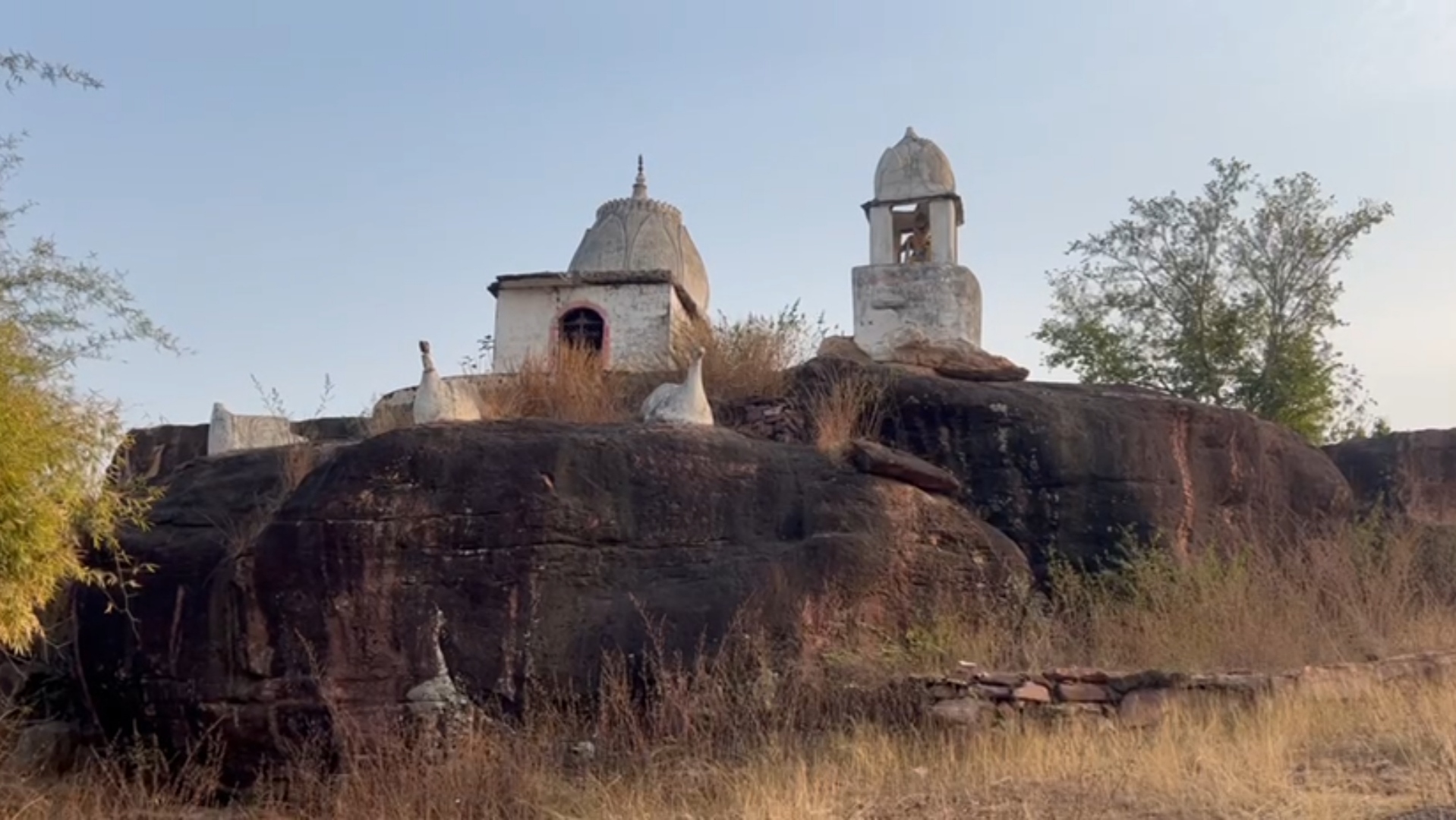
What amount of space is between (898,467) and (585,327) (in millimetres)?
7600

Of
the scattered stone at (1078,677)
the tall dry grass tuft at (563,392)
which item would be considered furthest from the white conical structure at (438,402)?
the scattered stone at (1078,677)

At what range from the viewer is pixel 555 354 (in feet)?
45.4

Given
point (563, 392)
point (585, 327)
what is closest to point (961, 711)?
point (563, 392)

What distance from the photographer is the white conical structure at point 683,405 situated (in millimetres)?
11102

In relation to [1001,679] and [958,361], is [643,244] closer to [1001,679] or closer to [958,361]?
[958,361]

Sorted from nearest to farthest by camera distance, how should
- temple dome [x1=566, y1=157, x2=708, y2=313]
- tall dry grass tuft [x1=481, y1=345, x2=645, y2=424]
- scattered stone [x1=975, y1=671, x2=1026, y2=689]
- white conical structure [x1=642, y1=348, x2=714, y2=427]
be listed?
scattered stone [x1=975, y1=671, x2=1026, y2=689] → white conical structure [x1=642, y1=348, x2=714, y2=427] → tall dry grass tuft [x1=481, y1=345, x2=645, y2=424] → temple dome [x1=566, y1=157, x2=708, y2=313]

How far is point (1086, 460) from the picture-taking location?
38.6 ft

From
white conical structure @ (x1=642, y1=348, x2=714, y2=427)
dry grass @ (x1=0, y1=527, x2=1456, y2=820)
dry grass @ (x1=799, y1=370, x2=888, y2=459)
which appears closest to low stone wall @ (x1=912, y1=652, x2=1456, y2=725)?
dry grass @ (x1=0, y1=527, x2=1456, y2=820)

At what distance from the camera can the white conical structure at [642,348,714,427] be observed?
11.1 metres

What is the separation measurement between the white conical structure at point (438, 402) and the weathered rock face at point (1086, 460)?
3153mm

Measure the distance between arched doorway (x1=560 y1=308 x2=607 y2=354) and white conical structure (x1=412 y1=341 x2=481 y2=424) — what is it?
16.0 ft

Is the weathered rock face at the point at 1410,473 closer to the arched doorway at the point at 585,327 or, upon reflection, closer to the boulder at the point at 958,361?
the boulder at the point at 958,361

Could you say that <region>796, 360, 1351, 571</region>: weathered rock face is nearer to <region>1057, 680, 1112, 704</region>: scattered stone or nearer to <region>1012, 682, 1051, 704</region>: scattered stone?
<region>1057, 680, 1112, 704</region>: scattered stone

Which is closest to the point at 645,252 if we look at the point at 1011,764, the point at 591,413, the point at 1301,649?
the point at 591,413
